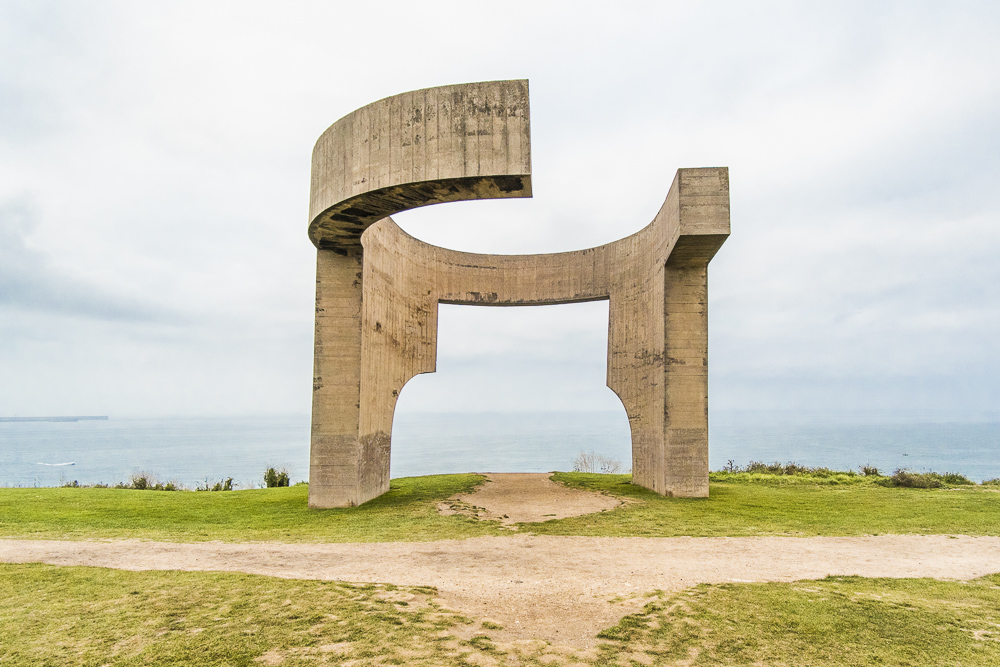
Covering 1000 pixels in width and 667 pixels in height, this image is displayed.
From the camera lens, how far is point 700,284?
12.0 m

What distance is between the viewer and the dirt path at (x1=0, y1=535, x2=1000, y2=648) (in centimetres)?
476

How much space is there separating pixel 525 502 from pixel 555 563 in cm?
504

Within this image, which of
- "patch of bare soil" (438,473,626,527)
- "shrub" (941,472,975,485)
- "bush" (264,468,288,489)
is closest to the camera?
"patch of bare soil" (438,473,626,527)

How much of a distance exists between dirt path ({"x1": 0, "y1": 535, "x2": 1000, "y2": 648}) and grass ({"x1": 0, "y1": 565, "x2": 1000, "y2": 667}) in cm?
33

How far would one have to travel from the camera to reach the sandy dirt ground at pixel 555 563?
4730mm

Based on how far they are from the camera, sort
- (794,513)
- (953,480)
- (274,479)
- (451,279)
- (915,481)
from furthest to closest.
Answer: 1. (274,479)
2. (451,279)
3. (953,480)
4. (915,481)
5. (794,513)

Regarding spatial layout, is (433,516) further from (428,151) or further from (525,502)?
(428,151)

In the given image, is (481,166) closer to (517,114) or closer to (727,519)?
(517,114)

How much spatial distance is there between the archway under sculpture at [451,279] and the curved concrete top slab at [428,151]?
21 mm

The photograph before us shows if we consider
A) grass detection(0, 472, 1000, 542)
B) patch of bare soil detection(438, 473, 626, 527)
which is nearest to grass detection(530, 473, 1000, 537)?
grass detection(0, 472, 1000, 542)

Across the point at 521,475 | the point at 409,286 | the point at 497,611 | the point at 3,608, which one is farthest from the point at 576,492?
the point at 3,608

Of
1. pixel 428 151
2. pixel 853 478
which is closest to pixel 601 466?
pixel 853 478

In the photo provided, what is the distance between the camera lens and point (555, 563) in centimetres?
624

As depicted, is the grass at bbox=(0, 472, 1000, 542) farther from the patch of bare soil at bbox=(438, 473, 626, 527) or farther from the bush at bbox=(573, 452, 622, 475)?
the bush at bbox=(573, 452, 622, 475)
